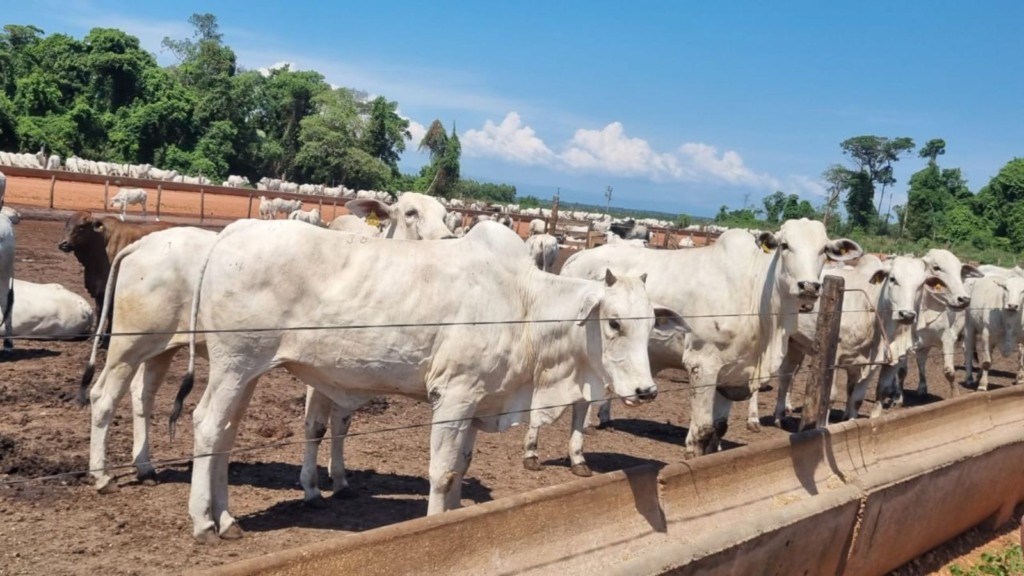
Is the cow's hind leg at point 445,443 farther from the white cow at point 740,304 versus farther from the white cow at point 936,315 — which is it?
the white cow at point 936,315

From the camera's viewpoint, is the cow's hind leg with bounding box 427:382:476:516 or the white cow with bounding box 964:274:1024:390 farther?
the white cow with bounding box 964:274:1024:390

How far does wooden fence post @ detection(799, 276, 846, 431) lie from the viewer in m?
6.93

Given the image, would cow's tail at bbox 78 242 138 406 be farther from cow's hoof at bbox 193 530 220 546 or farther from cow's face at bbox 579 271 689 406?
cow's face at bbox 579 271 689 406

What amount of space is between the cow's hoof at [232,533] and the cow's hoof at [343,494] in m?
1.14

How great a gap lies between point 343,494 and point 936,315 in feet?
30.6

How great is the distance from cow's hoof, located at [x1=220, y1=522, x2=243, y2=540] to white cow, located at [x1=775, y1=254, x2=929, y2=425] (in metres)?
6.43

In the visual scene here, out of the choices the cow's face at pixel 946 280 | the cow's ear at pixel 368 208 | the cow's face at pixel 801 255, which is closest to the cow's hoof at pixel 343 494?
the cow's ear at pixel 368 208

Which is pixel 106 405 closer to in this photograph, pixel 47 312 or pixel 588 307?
pixel 588 307

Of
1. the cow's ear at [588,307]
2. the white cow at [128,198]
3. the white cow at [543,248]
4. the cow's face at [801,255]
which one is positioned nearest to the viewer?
the cow's ear at [588,307]

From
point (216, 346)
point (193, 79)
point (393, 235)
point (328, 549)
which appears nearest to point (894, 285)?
point (393, 235)

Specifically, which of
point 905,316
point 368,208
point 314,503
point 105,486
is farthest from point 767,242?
point 105,486

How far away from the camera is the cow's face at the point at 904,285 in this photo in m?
10.6

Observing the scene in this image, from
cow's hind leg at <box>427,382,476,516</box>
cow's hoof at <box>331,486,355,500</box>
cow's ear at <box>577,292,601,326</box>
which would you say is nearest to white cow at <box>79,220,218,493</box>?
cow's hoof at <box>331,486,355,500</box>

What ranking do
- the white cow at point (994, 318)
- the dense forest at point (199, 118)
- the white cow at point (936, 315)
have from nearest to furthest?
1. the white cow at point (936, 315)
2. the white cow at point (994, 318)
3. the dense forest at point (199, 118)
